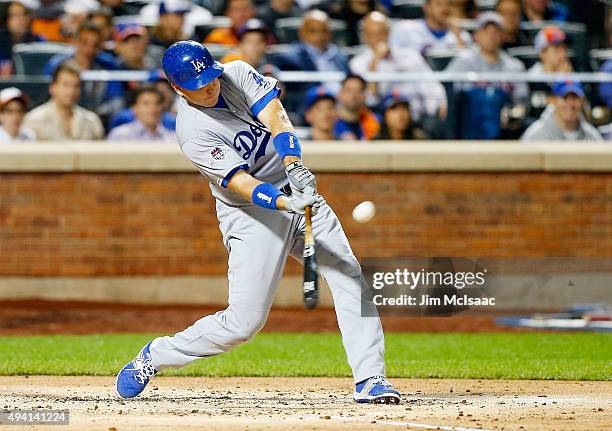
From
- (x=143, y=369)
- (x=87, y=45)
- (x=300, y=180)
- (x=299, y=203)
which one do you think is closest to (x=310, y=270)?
(x=299, y=203)

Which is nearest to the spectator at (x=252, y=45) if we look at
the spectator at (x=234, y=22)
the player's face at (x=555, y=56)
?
the spectator at (x=234, y=22)

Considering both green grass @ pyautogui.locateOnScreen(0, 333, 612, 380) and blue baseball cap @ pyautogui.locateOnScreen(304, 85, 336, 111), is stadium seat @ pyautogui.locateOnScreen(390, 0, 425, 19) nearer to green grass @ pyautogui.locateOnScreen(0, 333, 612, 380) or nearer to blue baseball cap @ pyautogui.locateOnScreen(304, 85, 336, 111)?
blue baseball cap @ pyautogui.locateOnScreen(304, 85, 336, 111)

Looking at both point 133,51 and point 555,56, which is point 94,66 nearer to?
point 133,51

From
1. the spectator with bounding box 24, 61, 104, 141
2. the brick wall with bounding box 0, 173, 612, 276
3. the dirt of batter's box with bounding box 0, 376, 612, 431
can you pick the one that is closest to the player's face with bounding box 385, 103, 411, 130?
the brick wall with bounding box 0, 173, 612, 276

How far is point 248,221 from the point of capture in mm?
6586

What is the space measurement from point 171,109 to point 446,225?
3.23 m

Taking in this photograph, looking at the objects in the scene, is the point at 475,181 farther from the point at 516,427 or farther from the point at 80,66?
the point at 516,427

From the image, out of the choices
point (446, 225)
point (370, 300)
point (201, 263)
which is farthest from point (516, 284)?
point (370, 300)

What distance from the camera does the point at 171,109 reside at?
44.1 ft

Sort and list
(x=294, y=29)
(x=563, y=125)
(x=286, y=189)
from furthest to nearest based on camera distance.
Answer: (x=294, y=29)
(x=563, y=125)
(x=286, y=189)

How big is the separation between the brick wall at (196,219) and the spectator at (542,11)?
2486mm

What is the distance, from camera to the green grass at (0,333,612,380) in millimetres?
8609

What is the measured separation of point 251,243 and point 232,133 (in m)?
0.59

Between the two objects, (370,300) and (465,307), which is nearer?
(370,300)
